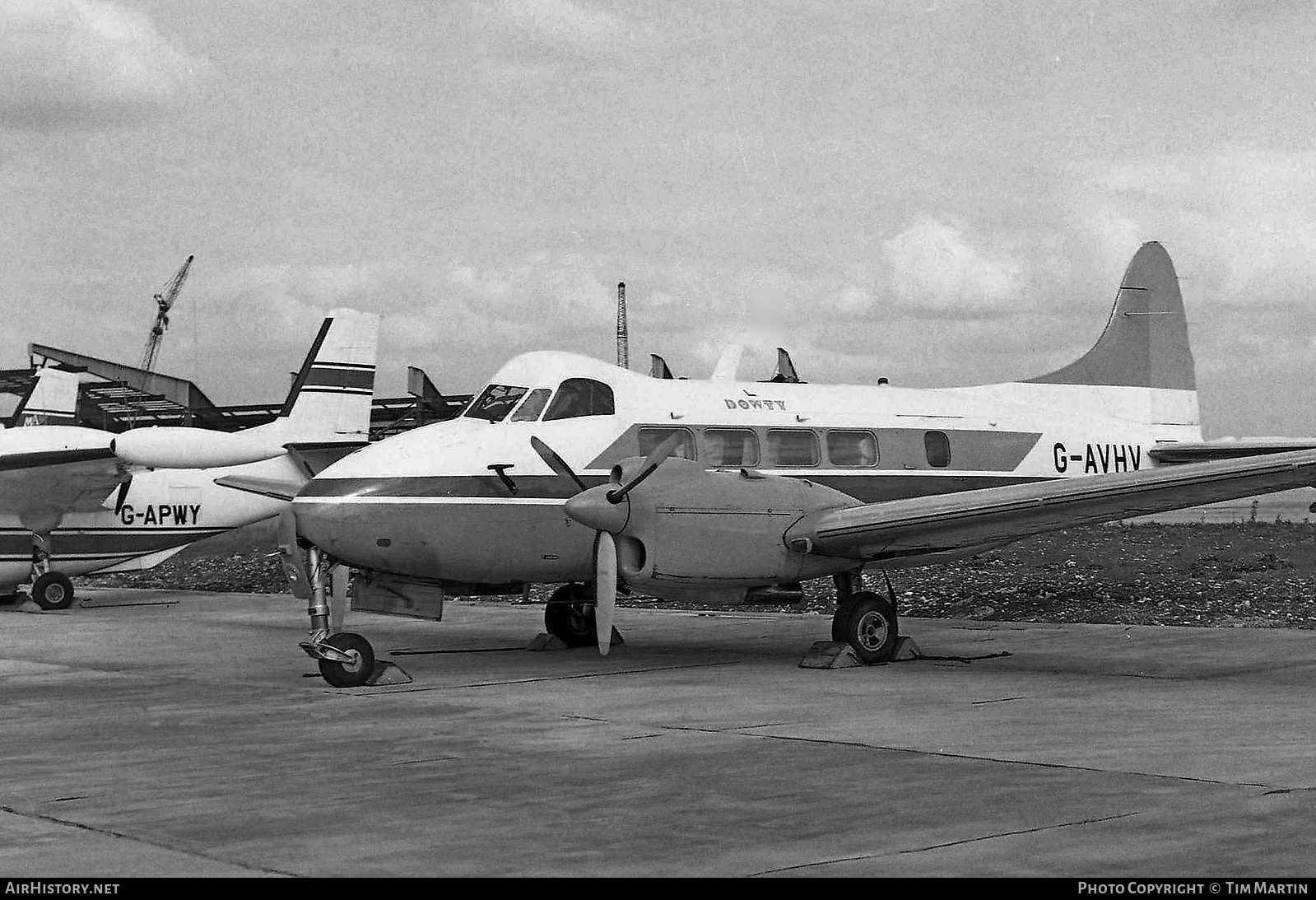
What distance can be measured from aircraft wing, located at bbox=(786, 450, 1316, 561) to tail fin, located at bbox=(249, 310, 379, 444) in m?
18.1

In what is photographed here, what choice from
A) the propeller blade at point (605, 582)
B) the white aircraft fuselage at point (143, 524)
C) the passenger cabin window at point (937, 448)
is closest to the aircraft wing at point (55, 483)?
the white aircraft fuselage at point (143, 524)

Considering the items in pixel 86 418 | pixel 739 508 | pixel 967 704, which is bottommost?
pixel 967 704

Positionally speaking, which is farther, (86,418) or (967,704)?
(86,418)

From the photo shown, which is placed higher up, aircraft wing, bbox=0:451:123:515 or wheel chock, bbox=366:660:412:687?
aircraft wing, bbox=0:451:123:515

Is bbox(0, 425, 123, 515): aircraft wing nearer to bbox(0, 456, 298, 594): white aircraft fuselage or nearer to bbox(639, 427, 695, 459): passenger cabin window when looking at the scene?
bbox(0, 456, 298, 594): white aircraft fuselage

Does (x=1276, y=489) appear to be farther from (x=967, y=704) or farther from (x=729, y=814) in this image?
(x=729, y=814)

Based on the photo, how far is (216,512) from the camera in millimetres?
30906

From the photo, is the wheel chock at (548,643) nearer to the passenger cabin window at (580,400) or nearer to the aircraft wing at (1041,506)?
the passenger cabin window at (580,400)

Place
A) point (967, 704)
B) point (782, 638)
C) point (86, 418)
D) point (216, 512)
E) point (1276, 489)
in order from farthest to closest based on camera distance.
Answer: point (86, 418) < point (216, 512) < point (782, 638) < point (1276, 489) < point (967, 704)

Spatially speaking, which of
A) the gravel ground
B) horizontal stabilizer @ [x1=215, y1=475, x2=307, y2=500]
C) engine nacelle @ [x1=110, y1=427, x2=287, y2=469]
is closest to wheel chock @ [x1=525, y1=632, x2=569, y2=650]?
horizontal stabilizer @ [x1=215, y1=475, x2=307, y2=500]

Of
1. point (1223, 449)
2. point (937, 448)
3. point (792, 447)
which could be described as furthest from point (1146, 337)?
point (792, 447)

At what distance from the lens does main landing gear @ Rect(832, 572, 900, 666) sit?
50.3 ft

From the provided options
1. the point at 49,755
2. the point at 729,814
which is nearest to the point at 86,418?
the point at 49,755

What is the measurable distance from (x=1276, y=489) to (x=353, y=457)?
30.4 feet
